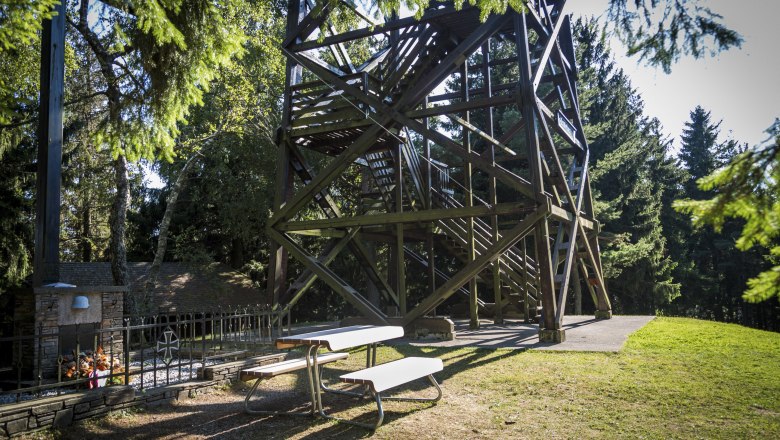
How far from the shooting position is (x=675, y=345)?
358 inches

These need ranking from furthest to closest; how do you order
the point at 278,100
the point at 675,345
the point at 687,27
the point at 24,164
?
the point at 278,100, the point at 24,164, the point at 675,345, the point at 687,27

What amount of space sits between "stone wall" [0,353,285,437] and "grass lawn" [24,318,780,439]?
136mm

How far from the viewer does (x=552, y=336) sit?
9.70 meters

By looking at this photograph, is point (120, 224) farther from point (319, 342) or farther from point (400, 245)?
point (319, 342)

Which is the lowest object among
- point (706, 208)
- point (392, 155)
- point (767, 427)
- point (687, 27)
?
point (767, 427)

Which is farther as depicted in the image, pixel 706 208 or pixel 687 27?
pixel 687 27

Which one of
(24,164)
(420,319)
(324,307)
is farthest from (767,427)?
(324,307)

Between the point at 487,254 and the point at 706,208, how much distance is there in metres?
7.62

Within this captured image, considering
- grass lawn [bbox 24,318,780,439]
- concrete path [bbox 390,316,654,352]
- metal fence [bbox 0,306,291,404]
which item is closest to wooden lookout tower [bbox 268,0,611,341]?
concrete path [bbox 390,316,654,352]

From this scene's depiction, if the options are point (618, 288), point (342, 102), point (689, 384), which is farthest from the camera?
point (618, 288)

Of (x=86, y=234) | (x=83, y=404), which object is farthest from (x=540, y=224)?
(x=86, y=234)

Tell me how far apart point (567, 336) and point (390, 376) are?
21.0ft

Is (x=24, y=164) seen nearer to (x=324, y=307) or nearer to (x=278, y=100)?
(x=278, y=100)

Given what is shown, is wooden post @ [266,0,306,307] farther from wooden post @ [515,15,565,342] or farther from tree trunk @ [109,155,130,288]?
wooden post @ [515,15,565,342]
